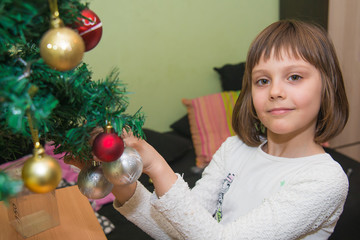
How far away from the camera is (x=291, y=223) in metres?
0.67

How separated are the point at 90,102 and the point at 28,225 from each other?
45 cm

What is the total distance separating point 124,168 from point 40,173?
113 mm

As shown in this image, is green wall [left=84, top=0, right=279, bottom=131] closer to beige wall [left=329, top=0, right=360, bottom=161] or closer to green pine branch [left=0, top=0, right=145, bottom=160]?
beige wall [left=329, top=0, right=360, bottom=161]

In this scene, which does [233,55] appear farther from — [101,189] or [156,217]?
[101,189]

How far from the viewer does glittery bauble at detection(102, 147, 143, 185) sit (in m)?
0.42

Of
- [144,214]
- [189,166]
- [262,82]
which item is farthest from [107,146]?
[189,166]

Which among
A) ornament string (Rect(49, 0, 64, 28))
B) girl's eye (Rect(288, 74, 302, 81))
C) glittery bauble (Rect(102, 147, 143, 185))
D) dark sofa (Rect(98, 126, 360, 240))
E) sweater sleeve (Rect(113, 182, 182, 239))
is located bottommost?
dark sofa (Rect(98, 126, 360, 240))

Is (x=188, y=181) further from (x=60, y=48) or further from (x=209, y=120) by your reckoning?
(x=60, y=48)

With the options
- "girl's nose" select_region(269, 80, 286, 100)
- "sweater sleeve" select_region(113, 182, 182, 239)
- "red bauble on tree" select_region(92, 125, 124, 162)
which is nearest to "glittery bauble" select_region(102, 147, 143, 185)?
"red bauble on tree" select_region(92, 125, 124, 162)

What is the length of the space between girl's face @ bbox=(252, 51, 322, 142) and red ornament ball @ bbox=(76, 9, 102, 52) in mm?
498

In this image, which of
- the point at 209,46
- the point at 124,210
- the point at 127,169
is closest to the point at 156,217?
the point at 124,210

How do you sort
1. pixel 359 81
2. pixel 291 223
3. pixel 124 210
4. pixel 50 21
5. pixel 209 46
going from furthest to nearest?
1. pixel 209 46
2. pixel 359 81
3. pixel 124 210
4. pixel 291 223
5. pixel 50 21

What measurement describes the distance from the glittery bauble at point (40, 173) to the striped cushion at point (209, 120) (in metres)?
1.62

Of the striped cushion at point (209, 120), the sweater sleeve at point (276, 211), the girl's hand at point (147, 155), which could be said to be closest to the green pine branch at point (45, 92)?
the girl's hand at point (147, 155)
